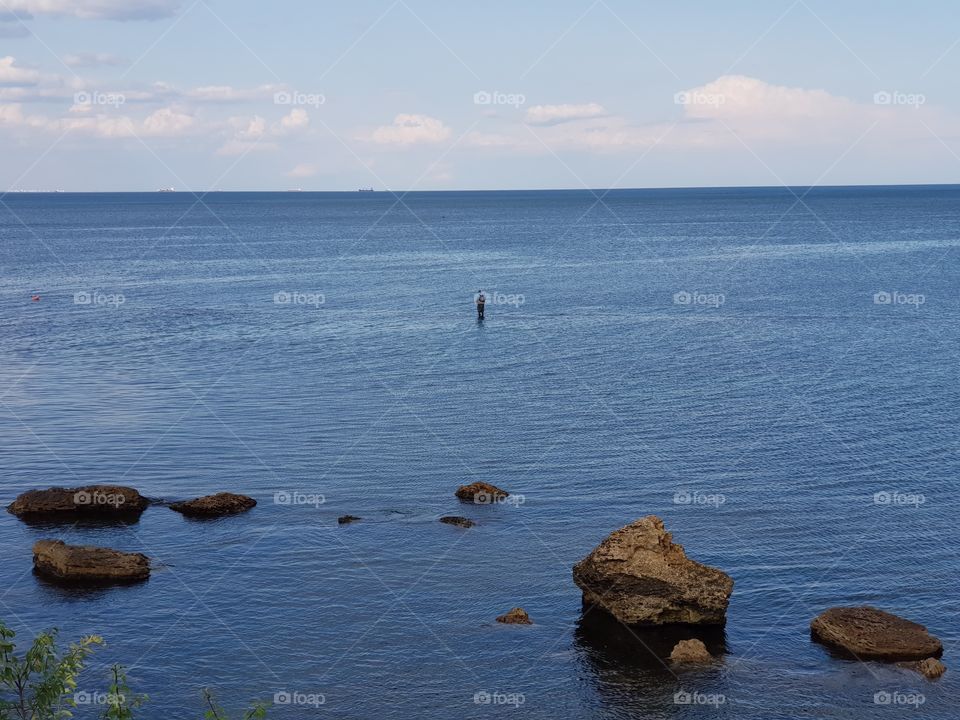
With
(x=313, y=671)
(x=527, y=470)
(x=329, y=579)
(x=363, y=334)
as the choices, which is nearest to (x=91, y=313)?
(x=363, y=334)

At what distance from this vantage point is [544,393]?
77812mm

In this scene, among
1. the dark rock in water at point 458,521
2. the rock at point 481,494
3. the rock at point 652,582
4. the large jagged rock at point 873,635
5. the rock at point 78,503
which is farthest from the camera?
the rock at point 481,494

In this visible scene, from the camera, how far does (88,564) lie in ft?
151

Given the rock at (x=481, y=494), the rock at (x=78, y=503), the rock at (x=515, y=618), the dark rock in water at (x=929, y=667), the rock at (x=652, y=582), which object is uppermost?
the rock at (x=78, y=503)

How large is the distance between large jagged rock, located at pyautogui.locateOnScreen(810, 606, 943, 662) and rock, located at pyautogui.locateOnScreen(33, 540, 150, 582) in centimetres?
2703

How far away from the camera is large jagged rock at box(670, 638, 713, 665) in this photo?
127ft

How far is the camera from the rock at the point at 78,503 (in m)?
52.8

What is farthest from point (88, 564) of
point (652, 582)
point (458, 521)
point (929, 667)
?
point (929, 667)

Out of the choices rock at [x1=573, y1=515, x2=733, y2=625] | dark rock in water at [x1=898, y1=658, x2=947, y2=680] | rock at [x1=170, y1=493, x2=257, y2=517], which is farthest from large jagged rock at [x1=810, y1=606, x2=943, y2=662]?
rock at [x1=170, y1=493, x2=257, y2=517]

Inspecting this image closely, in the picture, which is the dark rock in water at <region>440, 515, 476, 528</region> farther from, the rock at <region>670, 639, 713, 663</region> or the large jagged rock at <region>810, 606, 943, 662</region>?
the large jagged rock at <region>810, 606, 943, 662</region>

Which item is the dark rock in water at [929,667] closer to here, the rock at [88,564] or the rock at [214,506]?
the rock at [88,564]

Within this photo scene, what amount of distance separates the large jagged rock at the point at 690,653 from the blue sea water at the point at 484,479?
2.01ft

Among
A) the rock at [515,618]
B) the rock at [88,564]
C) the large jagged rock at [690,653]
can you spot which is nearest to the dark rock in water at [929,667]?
the large jagged rock at [690,653]

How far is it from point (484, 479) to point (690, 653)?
20.7m
